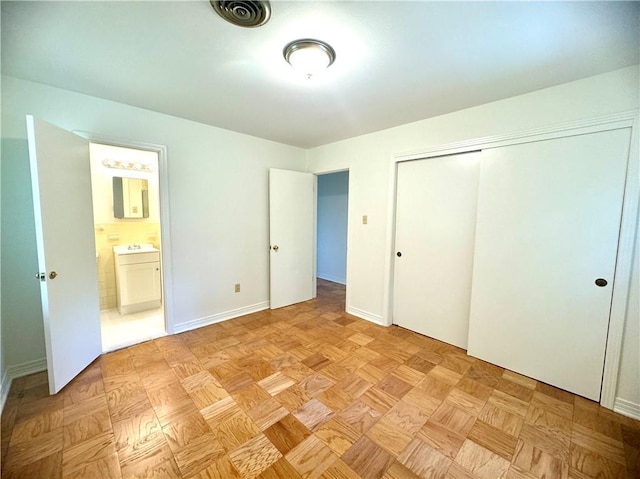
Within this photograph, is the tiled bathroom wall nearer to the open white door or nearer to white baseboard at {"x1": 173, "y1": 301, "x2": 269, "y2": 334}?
the open white door

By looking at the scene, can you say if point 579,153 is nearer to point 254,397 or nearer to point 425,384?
point 425,384

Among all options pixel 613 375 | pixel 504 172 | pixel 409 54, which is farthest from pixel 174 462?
pixel 504 172

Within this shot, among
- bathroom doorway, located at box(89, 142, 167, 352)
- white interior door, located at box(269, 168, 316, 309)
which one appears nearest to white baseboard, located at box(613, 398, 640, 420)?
white interior door, located at box(269, 168, 316, 309)

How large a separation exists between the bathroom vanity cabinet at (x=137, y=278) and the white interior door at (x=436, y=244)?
126 inches

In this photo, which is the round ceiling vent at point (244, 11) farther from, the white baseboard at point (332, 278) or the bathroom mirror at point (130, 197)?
the white baseboard at point (332, 278)

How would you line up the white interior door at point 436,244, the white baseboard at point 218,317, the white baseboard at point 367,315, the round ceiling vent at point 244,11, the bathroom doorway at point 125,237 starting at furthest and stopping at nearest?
the bathroom doorway at point 125,237, the white baseboard at point 367,315, the white baseboard at point 218,317, the white interior door at point 436,244, the round ceiling vent at point 244,11

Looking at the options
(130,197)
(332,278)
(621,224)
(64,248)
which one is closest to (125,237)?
(130,197)

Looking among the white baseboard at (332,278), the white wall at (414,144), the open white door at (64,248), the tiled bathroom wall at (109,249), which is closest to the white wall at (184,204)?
the open white door at (64,248)

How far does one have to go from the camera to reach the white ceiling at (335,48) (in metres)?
1.21

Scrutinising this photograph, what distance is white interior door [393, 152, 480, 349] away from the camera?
7.88 feet

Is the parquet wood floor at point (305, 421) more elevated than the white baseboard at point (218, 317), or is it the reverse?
the white baseboard at point (218, 317)

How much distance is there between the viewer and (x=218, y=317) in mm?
3035

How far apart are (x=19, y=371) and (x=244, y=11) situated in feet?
10.1

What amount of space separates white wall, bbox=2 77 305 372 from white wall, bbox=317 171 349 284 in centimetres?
129
